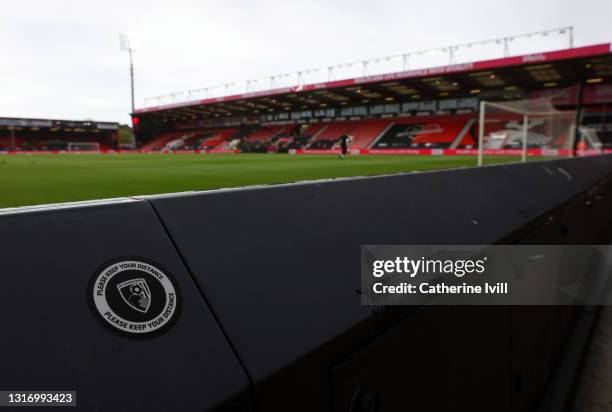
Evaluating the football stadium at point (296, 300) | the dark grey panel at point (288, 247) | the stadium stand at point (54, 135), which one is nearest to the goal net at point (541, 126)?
the football stadium at point (296, 300)

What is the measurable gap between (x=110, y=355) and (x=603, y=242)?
22.4 feet

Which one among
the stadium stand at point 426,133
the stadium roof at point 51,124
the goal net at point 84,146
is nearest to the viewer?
the stadium stand at point 426,133

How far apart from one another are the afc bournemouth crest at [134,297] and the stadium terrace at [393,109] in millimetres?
16014

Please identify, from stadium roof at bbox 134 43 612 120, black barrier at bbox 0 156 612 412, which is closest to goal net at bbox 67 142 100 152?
stadium roof at bbox 134 43 612 120

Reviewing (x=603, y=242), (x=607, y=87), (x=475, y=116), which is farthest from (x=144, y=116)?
(x=603, y=242)

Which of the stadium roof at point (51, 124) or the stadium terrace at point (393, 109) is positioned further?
the stadium roof at point (51, 124)

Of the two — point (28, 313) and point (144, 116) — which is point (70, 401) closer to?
point (28, 313)

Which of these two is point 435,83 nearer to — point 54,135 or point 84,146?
point 84,146

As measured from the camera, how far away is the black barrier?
56cm

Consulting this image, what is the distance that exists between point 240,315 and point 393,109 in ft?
123

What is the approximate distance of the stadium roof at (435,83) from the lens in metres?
21.2

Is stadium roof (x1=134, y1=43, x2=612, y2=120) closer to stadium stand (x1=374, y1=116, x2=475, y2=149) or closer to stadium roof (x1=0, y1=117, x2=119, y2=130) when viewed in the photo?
stadium stand (x1=374, y1=116, x2=475, y2=149)

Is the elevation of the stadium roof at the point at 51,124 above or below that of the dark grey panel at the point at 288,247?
above

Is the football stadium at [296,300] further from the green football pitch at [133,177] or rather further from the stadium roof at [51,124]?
the stadium roof at [51,124]
